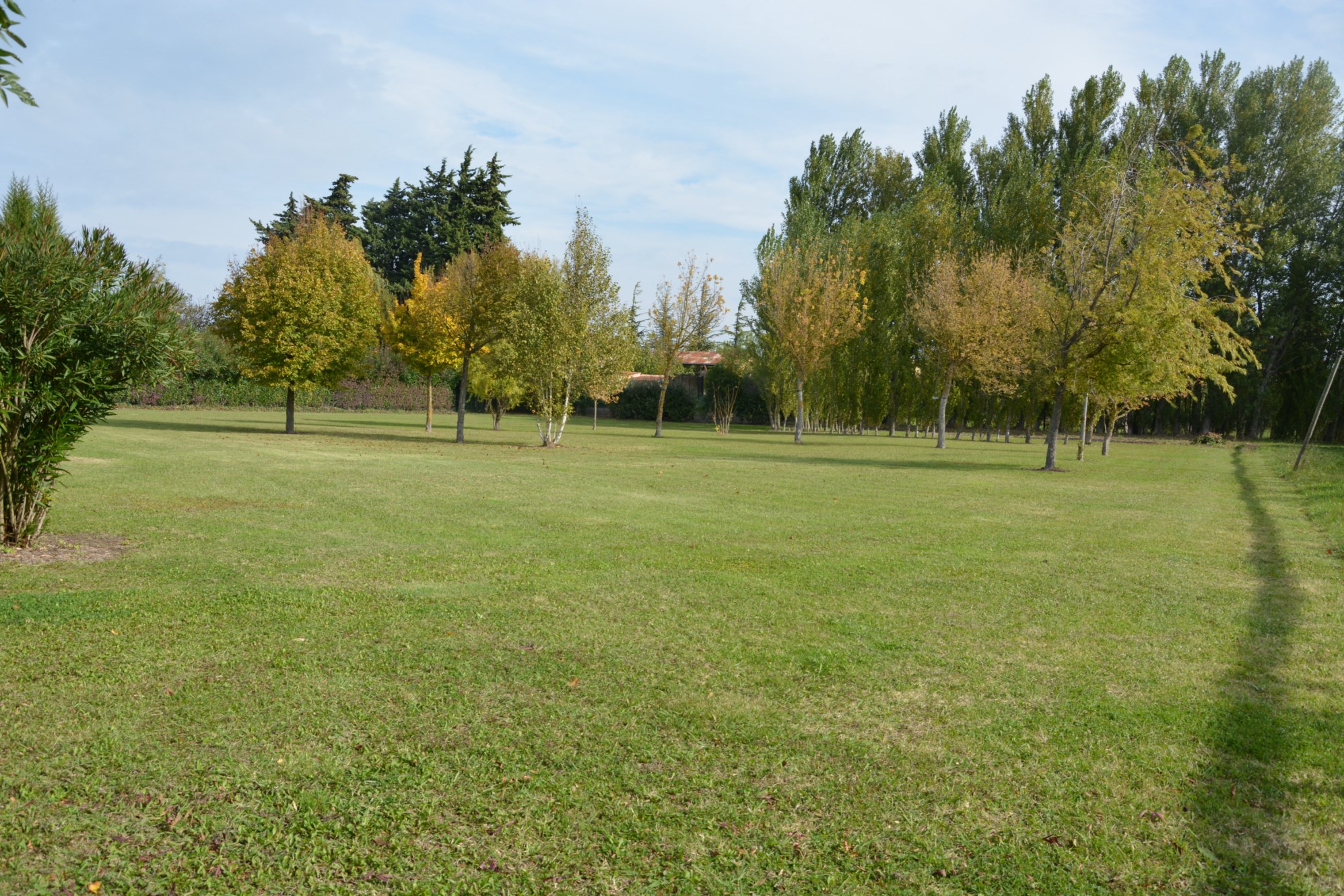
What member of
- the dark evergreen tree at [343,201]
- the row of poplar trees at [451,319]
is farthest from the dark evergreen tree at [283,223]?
the row of poplar trees at [451,319]

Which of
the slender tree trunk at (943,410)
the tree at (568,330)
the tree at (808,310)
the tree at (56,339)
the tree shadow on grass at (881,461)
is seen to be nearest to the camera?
the tree at (56,339)

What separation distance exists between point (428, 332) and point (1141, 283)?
20.7 meters

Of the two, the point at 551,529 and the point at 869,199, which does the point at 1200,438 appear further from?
the point at 551,529

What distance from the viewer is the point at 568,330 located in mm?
25641

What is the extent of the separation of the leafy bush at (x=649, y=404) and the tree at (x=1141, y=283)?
36.5m

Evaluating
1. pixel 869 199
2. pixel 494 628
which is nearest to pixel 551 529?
pixel 494 628

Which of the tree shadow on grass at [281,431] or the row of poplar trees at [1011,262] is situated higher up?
the row of poplar trees at [1011,262]

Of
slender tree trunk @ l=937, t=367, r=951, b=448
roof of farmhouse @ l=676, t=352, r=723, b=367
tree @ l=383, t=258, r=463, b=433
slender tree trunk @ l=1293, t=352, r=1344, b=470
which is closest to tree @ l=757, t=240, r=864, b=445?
slender tree trunk @ l=937, t=367, r=951, b=448

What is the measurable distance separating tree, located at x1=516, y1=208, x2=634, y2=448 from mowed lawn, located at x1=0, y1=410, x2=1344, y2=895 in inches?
622

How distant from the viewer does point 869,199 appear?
171 feet

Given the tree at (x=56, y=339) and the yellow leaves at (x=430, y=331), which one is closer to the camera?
the tree at (x=56, y=339)

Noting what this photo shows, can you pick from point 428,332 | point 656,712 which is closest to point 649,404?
point 428,332

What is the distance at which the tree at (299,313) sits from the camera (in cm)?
2580

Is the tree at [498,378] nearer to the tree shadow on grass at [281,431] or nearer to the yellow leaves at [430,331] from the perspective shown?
the yellow leaves at [430,331]
